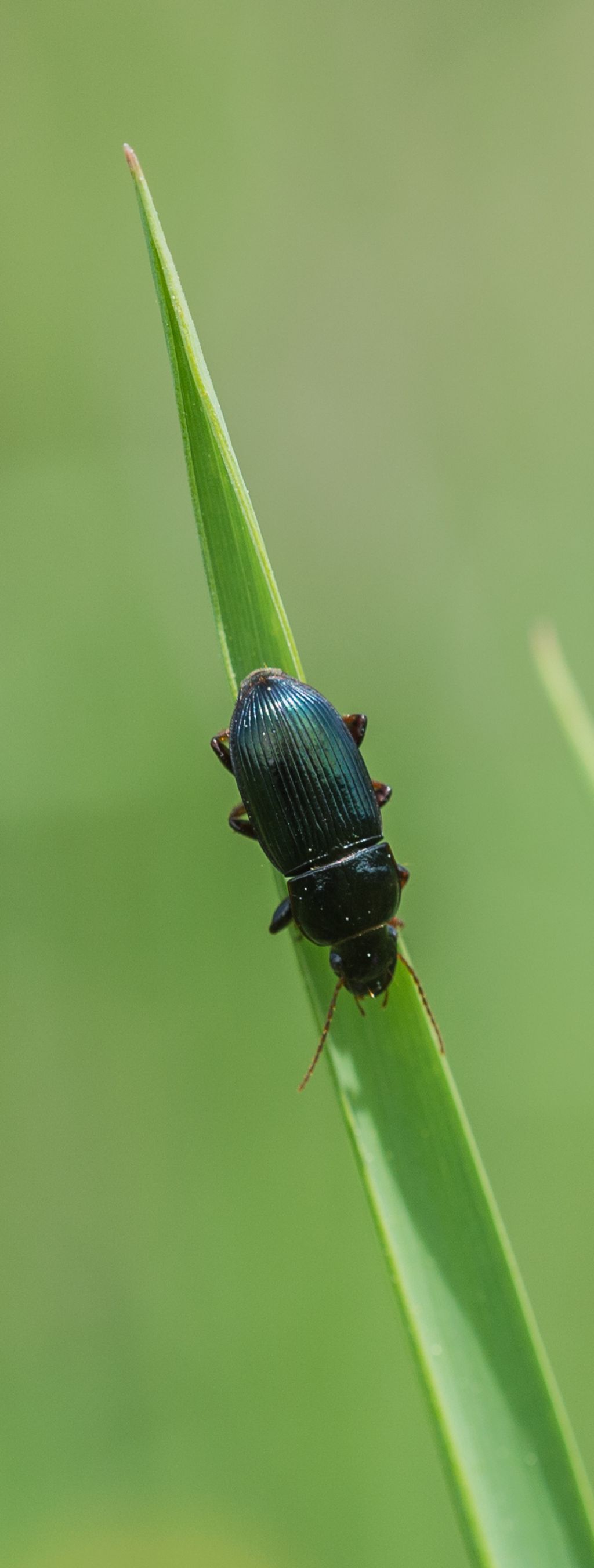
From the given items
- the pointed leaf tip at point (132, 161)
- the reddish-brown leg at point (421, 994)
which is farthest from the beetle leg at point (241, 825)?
the pointed leaf tip at point (132, 161)

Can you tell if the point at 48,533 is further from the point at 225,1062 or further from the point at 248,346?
the point at 225,1062

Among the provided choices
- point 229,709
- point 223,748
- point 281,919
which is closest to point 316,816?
Result: point 281,919

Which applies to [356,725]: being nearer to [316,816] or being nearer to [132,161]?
[316,816]

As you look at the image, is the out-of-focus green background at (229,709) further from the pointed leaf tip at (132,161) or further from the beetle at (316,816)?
the pointed leaf tip at (132,161)

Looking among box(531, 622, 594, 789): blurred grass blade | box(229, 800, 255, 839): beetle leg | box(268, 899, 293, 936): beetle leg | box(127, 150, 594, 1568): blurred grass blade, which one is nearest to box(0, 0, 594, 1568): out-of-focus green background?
box(229, 800, 255, 839): beetle leg

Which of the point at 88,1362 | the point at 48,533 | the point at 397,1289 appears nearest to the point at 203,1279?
the point at 88,1362

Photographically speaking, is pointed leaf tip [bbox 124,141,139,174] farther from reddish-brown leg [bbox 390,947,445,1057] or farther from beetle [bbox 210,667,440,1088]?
reddish-brown leg [bbox 390,947,445,1057]
